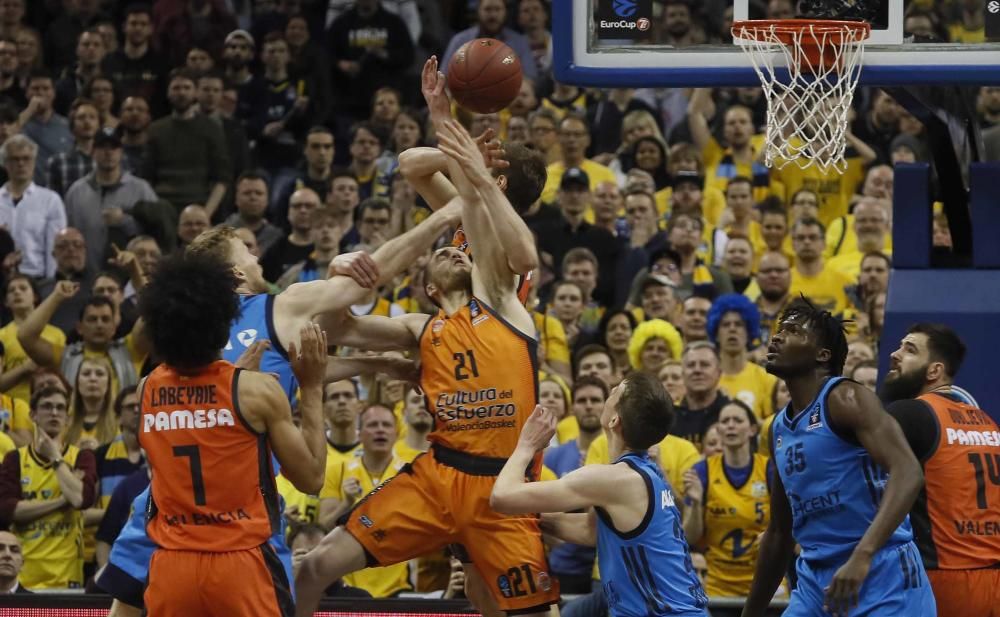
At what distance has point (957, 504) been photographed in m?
7.55

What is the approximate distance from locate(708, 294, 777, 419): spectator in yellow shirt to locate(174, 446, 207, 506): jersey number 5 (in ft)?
17.6

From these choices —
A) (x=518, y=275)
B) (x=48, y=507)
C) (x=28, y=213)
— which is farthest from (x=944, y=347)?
(x=28, y=213)

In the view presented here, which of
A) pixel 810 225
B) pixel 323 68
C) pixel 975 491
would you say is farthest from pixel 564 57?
pixel 323 68

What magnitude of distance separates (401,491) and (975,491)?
8.09ft

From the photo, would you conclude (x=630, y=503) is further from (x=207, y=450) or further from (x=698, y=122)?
(x=698, y=122)

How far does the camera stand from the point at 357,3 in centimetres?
1638

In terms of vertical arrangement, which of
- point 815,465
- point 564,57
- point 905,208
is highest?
point 564,57

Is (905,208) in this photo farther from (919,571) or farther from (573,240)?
(573,240)

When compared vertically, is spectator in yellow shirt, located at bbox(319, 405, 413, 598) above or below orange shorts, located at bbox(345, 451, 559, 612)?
below

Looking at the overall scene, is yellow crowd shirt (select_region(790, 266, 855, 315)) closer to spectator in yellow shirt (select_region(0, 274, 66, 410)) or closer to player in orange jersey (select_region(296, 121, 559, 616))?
player in orange jersey (select_region(296, 121, 559, 616))

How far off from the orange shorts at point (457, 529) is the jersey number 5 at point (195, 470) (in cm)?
127

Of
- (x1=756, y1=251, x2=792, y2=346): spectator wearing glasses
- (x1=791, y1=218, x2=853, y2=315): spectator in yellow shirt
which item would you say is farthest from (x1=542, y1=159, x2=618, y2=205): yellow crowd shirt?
(x1=756, y1=251, x2=792, y2=346): spectator wearing glasses

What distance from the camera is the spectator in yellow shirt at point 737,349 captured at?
1130 centimetres

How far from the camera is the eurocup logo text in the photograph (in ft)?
28.5
